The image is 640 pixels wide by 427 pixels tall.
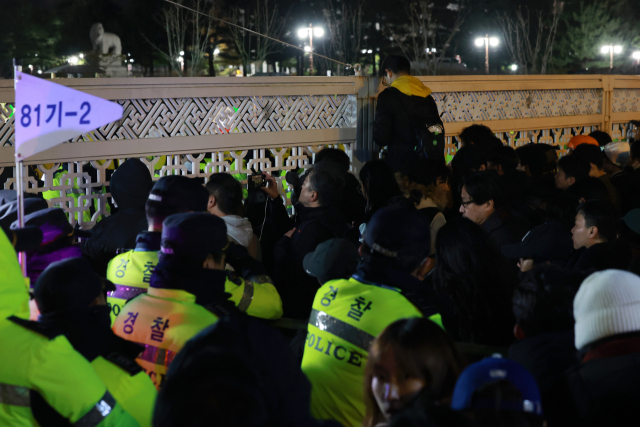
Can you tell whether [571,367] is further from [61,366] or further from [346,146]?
[346,146]

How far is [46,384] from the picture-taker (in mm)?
2061

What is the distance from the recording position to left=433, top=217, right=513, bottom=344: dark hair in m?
3.55

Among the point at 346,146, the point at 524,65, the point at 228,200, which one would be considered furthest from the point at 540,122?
the point at 524,65

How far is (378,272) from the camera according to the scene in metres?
2.54

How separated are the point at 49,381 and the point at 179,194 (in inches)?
59.4

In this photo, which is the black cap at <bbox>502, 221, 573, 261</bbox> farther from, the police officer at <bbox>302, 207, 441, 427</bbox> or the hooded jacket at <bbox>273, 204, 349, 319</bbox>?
the police officer at <bbox>302, 207, 441, 427</bbox>

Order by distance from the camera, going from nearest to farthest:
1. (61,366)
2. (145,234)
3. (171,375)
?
(171,375), (61,366), (145,234)

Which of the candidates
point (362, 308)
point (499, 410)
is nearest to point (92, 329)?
point (362, 308)

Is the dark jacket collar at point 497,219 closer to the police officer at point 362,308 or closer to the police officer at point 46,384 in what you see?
the police officer at point 362,308

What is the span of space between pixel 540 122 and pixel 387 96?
14.2 feet

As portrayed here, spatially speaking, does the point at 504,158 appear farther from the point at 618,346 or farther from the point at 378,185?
the point at 618,346

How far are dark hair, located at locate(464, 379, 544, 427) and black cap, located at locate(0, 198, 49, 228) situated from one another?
3.08 m

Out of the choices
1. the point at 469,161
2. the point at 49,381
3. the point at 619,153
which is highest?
the point at 619,153

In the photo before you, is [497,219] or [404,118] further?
[404,118]
